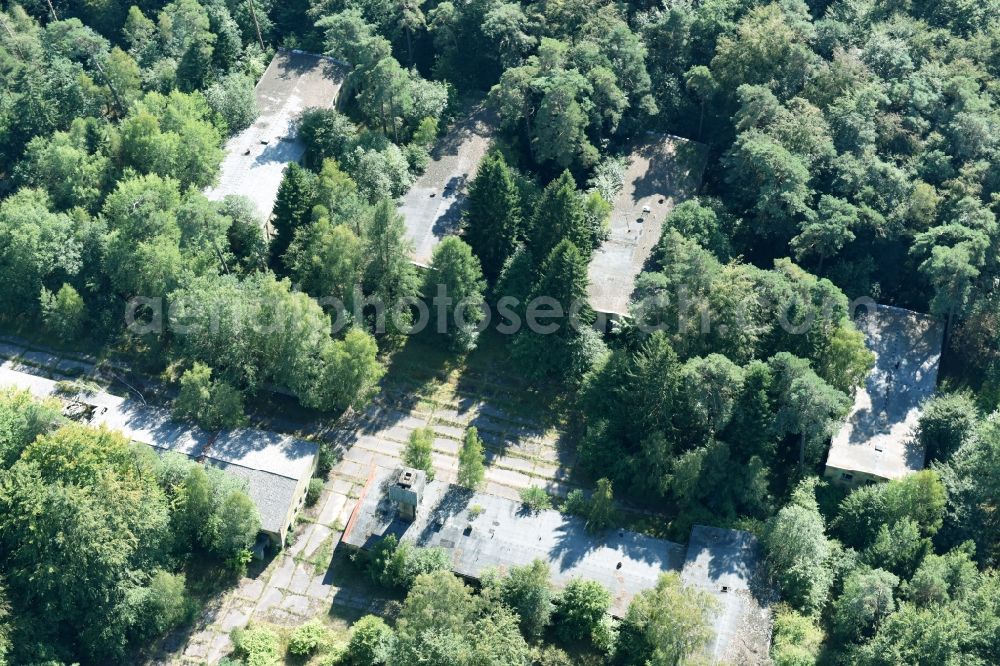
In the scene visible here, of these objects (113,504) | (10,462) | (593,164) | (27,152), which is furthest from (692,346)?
(27,152)

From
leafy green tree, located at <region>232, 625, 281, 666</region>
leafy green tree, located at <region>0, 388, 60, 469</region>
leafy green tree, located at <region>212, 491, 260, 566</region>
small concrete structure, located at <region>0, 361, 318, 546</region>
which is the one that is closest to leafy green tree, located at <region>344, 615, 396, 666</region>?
leafy green tree, located at <region>232, 625, 281, 666</region>

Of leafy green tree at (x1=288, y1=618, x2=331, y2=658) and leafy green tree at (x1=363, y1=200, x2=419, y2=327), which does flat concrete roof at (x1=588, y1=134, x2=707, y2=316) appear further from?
leafy green tree at (x1=288, y1=618, x2=331, y2=658)

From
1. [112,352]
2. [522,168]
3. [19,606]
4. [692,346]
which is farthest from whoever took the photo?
[522,168]

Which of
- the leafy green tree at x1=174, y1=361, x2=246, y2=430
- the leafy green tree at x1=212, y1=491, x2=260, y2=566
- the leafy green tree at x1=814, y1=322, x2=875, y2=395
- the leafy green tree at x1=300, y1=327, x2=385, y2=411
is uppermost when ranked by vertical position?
the leafy green tree at x1=814, y1=322, x2=875, y2=395

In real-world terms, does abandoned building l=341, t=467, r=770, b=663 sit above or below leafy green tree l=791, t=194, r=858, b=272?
below

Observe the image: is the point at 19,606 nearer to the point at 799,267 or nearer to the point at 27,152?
the point at 27,152

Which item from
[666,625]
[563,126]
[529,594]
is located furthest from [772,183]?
[529,594]
